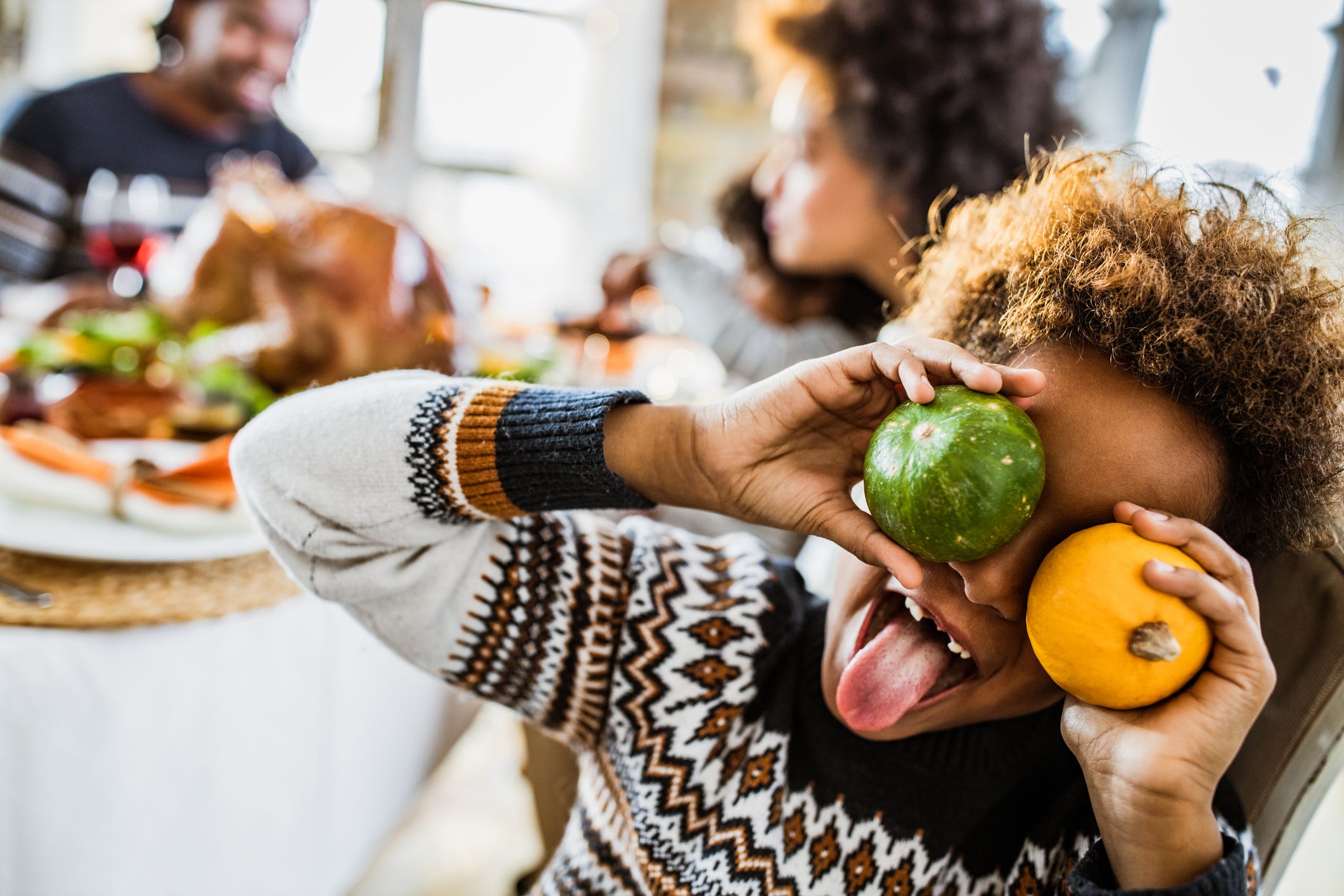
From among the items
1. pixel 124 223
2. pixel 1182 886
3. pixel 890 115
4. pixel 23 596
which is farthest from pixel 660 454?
pixel 124 223

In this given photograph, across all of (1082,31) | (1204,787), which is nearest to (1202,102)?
(1082,31)

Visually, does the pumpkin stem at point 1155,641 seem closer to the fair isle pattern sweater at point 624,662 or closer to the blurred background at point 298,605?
the fair isle pattern sweater at point 624,662

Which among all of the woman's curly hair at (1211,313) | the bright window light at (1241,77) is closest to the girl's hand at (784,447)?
the woman's curly hair at (1211,313)

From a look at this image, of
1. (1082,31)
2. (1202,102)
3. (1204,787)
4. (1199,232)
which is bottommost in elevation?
(1204,787)

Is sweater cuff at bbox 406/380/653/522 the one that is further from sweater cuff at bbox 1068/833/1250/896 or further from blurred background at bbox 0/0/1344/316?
blurred background at bbox 0/0/1344/316

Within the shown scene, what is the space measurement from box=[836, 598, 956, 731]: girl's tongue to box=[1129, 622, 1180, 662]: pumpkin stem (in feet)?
0.61

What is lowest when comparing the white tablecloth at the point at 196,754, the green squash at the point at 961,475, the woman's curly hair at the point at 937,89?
the white tablecloth at the point at 196,754

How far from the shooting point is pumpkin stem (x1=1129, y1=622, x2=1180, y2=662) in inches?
22.2

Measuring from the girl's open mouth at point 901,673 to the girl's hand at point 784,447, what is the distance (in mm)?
99

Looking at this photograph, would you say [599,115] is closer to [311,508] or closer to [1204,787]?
[311,508]

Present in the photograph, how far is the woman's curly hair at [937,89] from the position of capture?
5.10 ft

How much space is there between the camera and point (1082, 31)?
12.2ft

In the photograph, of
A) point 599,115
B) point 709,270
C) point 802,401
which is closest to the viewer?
point 802,401

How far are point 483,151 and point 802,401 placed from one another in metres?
5.13
